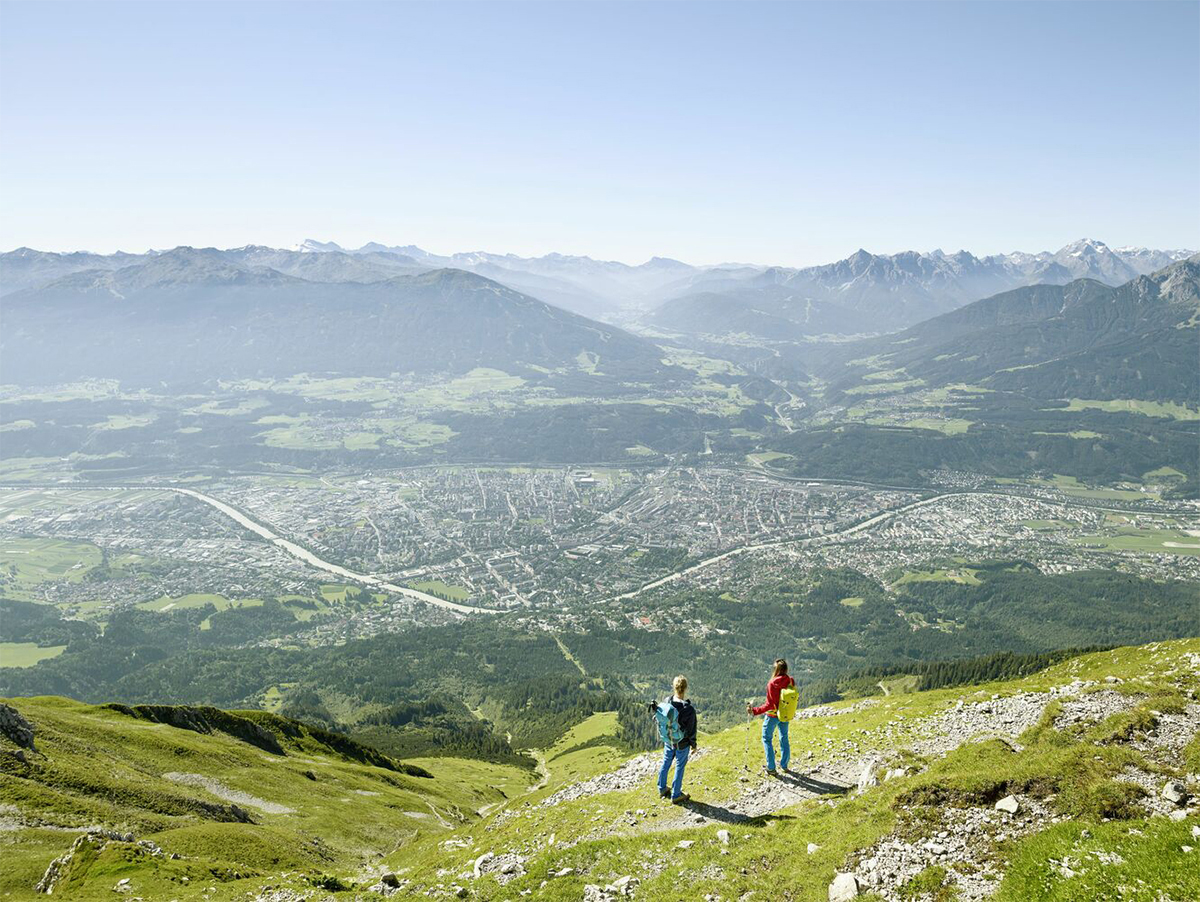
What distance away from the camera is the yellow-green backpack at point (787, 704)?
2569cm

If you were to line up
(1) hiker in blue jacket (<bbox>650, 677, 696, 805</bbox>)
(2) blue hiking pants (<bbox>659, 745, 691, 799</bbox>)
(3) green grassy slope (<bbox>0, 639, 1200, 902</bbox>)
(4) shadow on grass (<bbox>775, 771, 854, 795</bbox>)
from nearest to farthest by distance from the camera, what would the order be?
(3) green grassy slope (<bbox>0, 639, 1200, 902</bbox>)
(1) hiker in blue jacket (<bbox>650, 677, 696, 805</bbox>)
(2) blue hiking pants (<bbox>659, 745, 691, 799</bbox>)
(4) shadow on grass (<bbox>775, 771, 854, 795</bbox>)

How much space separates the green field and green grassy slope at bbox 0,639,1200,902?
553ft

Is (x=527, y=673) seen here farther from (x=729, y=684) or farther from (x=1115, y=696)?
(x=1115, y=696)

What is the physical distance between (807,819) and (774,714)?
483 cm

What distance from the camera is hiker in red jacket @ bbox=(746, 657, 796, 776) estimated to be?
25.8 m

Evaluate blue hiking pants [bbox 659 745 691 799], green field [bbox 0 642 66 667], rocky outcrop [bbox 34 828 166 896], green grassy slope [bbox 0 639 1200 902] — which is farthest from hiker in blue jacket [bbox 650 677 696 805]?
green field [bbox 0 642 66 667]

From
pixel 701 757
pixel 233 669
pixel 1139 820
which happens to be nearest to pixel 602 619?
pixel 233 669

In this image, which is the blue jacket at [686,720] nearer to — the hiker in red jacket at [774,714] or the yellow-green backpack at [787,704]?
the hiker in red jacket at [774,714]

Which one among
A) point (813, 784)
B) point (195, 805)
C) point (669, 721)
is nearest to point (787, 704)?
point (813, 784)

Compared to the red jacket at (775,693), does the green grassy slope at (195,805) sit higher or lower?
lower

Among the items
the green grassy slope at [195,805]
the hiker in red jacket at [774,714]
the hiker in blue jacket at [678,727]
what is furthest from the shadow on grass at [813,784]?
the green grassy slope at [195,805]

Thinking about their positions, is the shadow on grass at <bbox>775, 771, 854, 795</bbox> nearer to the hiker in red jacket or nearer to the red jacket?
the hiker in red jacket

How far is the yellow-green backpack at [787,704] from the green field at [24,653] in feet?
707

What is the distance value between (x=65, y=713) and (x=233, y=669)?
120m
